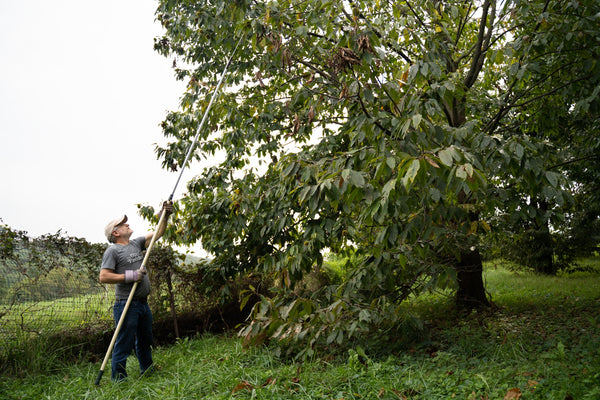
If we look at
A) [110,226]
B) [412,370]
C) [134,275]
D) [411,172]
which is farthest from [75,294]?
[411,172]

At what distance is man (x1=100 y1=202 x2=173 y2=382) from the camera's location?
158 inches

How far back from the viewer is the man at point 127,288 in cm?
402

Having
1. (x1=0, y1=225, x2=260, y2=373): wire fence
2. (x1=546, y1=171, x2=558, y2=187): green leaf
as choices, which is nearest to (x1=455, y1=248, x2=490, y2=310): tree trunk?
(x1=546, y1=171, x2=558, y2=187): green leaf

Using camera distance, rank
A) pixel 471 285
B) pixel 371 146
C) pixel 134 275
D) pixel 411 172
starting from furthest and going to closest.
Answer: pixel 471 285 < pixel 134 275 < pixel 371 146 < pixel 411 172

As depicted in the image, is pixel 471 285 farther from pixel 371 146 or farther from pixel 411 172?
pixel 411 172

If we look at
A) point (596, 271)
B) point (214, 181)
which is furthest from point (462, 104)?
point (596, 271)

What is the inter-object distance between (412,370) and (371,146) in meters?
1.91

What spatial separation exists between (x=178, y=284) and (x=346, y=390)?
12.2 feet

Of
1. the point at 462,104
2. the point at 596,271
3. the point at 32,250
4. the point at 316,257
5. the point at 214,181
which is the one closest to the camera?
the point at 316,257

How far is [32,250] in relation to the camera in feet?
16.1

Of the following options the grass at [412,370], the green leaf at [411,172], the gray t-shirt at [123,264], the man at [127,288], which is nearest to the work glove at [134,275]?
the man at [127,288]

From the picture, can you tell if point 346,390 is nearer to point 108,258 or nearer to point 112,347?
point 112,347

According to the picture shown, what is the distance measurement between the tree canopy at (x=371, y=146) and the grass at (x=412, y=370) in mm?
398

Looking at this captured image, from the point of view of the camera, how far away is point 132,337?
161 inches
